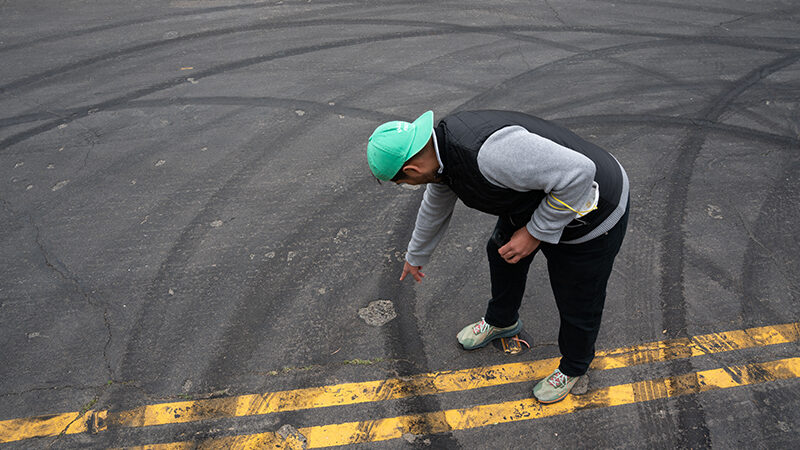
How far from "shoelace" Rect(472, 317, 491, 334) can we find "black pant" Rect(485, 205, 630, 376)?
6.7 inches

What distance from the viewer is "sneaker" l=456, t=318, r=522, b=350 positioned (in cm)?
350

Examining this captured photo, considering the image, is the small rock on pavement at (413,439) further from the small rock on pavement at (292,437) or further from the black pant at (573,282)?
the black pant at (573,282)

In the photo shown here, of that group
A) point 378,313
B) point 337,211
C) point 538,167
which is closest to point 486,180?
point 538,167

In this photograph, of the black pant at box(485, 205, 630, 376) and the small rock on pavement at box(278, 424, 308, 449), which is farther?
the small rock on pavement at box(278, 424, 308, 449)

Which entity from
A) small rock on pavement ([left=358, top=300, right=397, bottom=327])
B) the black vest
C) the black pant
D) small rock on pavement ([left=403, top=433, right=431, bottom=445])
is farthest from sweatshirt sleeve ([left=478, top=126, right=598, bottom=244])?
small rock on pavement ([left=358, top=300, right=397, bottom=327])

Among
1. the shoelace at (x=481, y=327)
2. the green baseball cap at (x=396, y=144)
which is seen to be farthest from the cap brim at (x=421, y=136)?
the shoelace at (x=481, y=327)

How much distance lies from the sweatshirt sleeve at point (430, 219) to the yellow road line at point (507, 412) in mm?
880

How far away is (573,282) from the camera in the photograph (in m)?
2.72

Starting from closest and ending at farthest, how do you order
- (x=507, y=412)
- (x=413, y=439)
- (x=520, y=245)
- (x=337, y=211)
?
(x=520, y=245) → (x=413, y=439) → (x=507, y=412) → (x=337, y=211)

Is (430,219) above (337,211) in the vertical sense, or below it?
above

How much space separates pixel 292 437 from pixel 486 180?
1782 millimetres

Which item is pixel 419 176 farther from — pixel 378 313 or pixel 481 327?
pixel 378 313

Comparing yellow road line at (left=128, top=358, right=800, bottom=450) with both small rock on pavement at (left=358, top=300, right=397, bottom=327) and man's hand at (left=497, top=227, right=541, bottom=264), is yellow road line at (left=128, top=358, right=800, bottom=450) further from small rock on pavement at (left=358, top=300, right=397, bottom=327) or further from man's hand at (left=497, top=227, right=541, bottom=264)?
man's hand at (left=497, top=227, right=541, bottom=264)

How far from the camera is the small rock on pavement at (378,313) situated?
3.75m
